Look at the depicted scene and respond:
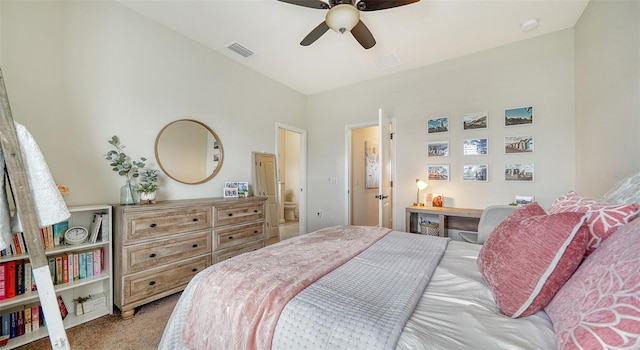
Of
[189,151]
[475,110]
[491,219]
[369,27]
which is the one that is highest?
[369,27]

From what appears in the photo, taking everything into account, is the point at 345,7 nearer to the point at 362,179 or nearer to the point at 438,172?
the point at 438,172

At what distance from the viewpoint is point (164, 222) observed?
2.12 meters

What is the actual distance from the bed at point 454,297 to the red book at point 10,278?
134cm

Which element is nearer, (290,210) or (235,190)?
(235,190)

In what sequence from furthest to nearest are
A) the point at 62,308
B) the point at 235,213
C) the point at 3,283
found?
the point at 235,213
the point at 62,308
the point at 3,283

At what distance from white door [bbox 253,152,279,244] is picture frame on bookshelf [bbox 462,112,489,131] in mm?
2834

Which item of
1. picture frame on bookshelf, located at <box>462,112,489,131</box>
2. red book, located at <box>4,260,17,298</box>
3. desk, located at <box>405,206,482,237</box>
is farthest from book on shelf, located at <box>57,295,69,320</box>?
picture frame on bookshelf, located at <box>462,112,489,131</box>

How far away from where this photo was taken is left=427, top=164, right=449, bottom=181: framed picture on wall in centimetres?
324

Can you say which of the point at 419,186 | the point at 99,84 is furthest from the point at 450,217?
the point at 99,84

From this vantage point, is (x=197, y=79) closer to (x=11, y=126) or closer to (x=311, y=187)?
(x=11, y=126)

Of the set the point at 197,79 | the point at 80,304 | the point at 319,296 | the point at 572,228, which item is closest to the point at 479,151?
the point at 572,228

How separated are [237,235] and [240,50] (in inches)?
92.0

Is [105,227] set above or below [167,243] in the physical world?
above

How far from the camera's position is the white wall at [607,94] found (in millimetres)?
1502
